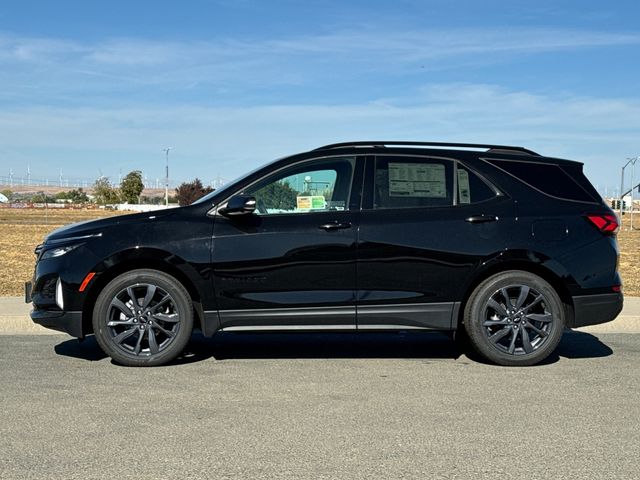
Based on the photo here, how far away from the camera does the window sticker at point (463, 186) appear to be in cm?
694

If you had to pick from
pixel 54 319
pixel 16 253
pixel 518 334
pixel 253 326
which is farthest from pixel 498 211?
pixel 16 253

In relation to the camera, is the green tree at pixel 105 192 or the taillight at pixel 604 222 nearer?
the taillight at pixel 604 222

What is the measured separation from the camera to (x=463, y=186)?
22.9 feet

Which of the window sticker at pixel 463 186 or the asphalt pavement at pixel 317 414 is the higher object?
the window sticker at pixel 463 186

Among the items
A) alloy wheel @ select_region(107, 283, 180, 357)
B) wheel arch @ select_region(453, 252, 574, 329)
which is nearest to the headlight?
alloy wheel @ select_region(107, 283, 180, 357)

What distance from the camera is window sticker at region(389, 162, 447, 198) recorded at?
22.7ft

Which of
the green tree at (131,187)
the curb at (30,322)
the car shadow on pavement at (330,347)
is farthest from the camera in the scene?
the green tree at (131,187)

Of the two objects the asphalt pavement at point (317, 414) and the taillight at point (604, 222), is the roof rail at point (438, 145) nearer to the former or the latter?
the taillight at point (604, 222)

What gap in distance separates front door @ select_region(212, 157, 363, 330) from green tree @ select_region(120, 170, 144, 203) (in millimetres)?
129491

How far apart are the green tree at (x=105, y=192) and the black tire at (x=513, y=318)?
132 metres

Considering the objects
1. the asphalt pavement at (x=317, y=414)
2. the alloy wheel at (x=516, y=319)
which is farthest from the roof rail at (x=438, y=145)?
the asphalt pavement at (x=317, y=414)

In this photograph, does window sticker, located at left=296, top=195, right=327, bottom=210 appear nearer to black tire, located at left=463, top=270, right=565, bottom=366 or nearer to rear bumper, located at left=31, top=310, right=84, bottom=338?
black tire, located at left=463, top=270, right=565, bottom=366

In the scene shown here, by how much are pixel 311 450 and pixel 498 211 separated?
3.19m

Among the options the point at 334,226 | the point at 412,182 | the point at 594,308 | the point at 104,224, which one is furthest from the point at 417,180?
the point at 104,224
